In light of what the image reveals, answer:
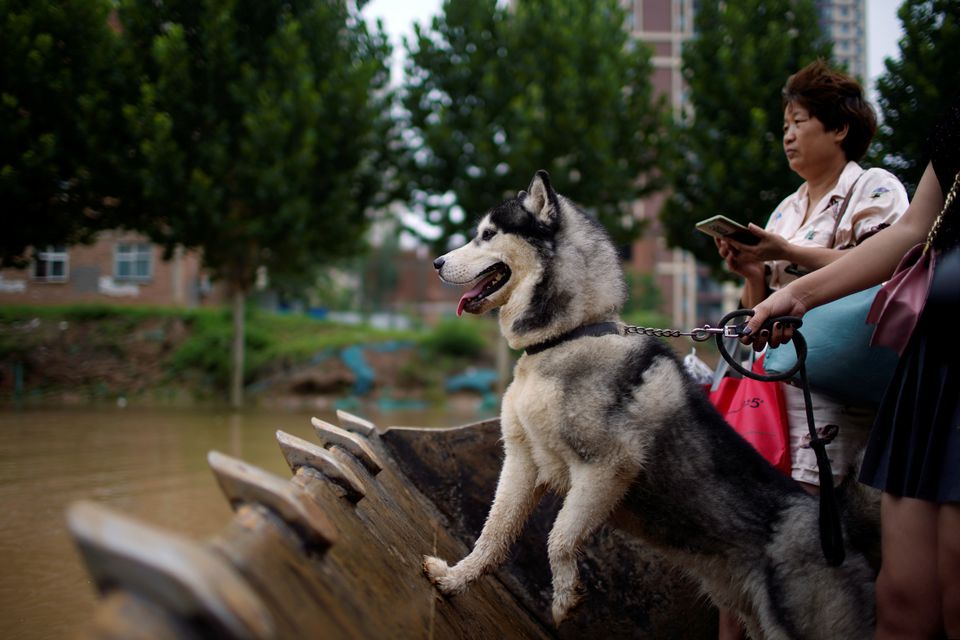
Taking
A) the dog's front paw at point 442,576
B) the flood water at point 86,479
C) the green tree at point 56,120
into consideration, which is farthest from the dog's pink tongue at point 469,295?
the green tree at point 56,120

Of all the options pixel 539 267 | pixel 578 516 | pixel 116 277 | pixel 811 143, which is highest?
pixel 116 277

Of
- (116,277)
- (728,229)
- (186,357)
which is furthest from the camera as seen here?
(116,277)

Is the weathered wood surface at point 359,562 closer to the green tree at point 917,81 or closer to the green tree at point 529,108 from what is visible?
the green tree at point 917,81

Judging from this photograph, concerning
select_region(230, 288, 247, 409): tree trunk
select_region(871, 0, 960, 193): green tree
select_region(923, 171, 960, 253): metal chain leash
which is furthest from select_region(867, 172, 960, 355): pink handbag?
select_region(230, 288, 247, 409): tree trunk

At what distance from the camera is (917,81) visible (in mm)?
6301

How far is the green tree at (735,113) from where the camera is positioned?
12.3 metres

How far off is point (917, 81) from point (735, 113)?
7432 millimetres

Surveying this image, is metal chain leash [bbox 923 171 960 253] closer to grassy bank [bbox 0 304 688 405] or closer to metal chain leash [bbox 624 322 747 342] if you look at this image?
metal chain leash [bbox 624 322 747 342]

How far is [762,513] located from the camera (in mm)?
2348

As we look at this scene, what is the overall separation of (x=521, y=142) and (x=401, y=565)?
13.7 metres

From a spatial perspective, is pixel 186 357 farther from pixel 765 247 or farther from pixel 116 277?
pixel 765 247

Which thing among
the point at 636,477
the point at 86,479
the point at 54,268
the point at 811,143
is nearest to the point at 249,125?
the point at 86,479

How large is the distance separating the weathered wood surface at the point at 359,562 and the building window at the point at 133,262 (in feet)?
76.3

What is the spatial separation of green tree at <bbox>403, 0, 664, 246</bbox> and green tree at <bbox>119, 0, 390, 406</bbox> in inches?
57.2
